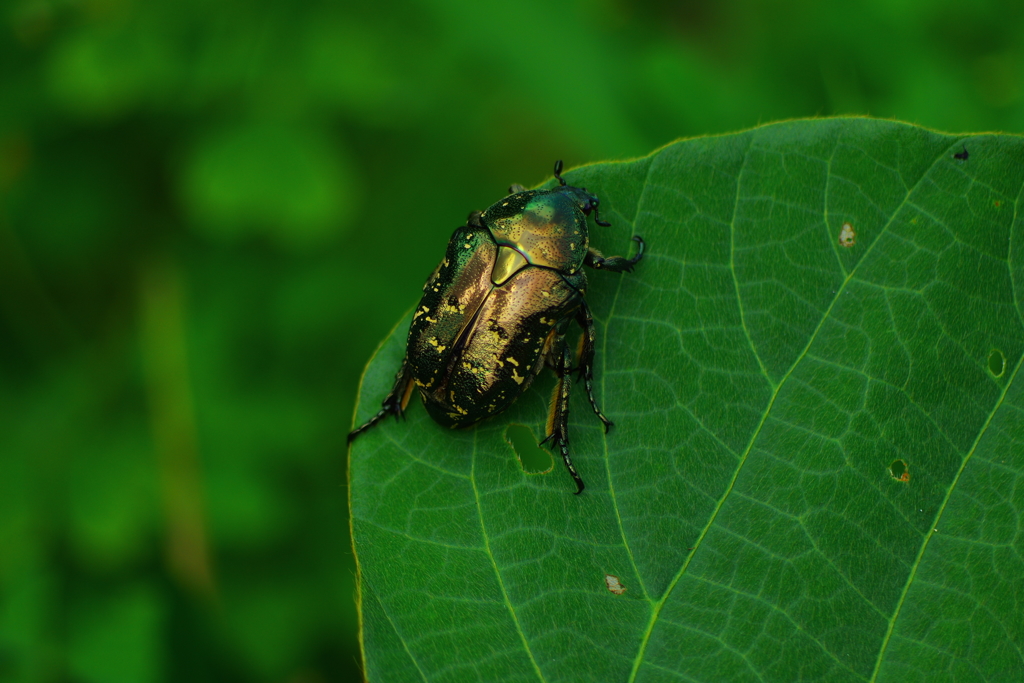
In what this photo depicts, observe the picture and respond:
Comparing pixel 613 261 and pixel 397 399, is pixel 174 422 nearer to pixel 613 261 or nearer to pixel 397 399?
pixel 397 399

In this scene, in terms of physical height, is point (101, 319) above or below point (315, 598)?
above

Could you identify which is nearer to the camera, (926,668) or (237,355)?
(926,668)

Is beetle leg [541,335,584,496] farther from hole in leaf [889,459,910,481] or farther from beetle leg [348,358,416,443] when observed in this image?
hole in leaf [889,459,910,481]

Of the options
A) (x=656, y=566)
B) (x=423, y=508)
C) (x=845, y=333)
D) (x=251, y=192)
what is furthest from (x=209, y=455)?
(x=845, y=333)

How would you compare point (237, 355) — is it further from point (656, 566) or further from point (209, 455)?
point (656, 566)

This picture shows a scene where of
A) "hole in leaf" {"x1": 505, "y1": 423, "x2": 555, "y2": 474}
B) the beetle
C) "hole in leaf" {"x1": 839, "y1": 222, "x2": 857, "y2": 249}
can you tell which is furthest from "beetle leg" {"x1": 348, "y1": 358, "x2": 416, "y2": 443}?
"hole in leaf" {"x1": 839, "y1": 222, "x2": 857, "y2": 249}

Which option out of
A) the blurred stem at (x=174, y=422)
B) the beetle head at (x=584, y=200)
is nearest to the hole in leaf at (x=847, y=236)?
the beetle head at (x=584, y=200)
